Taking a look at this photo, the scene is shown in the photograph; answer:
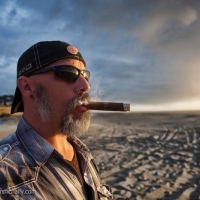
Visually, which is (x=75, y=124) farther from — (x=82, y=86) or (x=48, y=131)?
(x=82, y=86)

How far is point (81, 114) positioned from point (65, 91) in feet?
0.89

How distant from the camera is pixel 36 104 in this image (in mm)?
2479

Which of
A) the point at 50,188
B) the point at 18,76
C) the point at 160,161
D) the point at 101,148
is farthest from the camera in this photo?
the point at 101,148

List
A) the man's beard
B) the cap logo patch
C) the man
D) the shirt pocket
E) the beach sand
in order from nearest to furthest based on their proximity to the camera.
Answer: the shirt pocket < the man < the man's beard < the cap logo patch < the beach sand

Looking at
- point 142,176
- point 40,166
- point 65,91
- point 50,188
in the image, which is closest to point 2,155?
point 40,166

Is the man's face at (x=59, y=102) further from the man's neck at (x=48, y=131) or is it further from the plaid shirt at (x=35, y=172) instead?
the plaid shirt at (x=35, y=172)

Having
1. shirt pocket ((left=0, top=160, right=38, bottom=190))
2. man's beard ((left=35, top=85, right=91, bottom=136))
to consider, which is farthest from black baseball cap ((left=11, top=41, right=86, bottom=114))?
shirt pocket ((left=0, top=160, right=38, bottom=190))

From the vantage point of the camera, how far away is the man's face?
8.02ft

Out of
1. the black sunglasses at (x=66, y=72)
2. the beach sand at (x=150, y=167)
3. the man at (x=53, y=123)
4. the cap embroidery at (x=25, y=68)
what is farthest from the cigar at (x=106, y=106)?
the beach sand at (x=150, y=167)

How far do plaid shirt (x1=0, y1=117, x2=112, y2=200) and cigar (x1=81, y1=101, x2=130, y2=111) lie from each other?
0.53 meters

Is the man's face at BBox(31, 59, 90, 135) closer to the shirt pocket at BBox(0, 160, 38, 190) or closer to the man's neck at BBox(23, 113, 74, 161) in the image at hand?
the man's neck at BBox(23, 113, 74, 161)

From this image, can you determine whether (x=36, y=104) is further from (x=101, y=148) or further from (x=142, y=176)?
(x=101, y=148)

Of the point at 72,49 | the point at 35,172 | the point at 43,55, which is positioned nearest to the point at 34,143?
the point at 35,172

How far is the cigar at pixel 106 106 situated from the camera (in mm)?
2498
